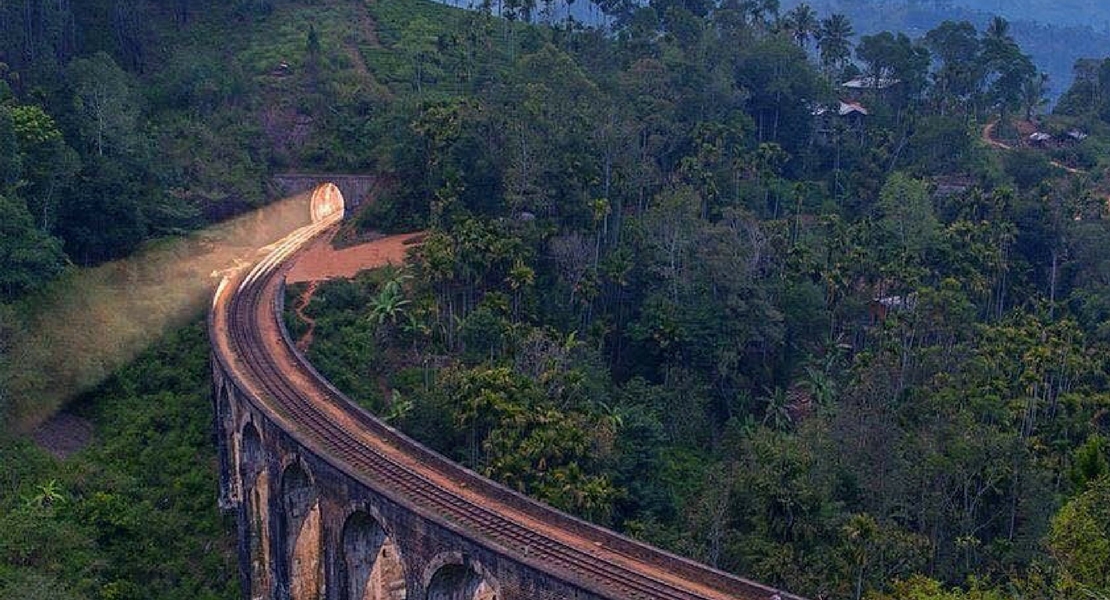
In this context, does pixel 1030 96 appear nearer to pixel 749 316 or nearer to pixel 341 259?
pixel 749 316

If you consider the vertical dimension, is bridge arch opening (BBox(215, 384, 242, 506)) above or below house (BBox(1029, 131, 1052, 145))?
below

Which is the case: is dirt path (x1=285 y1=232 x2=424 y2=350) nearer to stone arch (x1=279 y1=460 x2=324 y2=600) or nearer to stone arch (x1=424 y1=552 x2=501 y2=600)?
stone arch (x1=279 y1=460 x2=324 y2=600)

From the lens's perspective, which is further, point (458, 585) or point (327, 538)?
point (327, 538)

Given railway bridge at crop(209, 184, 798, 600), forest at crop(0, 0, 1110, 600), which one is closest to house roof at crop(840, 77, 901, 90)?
forest at crop(0, 0, 1110, 600)

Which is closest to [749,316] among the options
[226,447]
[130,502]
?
[226,447]

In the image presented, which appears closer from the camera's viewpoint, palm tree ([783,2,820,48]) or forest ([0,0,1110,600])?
forest ([0,0,1110,600])

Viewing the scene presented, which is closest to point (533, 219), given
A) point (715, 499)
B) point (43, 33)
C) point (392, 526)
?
point (715, 499)

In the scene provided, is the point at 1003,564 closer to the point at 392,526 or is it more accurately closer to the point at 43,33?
the point at 392,526
